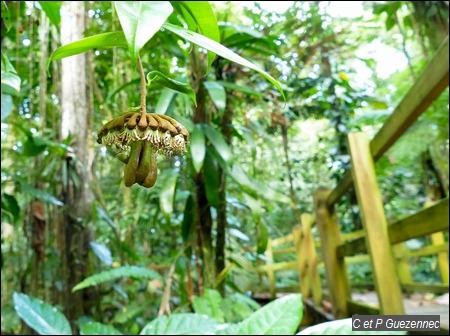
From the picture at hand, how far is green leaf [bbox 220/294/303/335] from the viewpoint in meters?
0.99

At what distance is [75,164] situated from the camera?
5.63ft

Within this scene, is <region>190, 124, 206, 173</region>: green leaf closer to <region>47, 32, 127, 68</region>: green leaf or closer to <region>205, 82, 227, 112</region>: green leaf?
<region>205, 82, 227, 112</region>: green leaf

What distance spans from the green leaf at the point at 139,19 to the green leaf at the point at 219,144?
0.93m

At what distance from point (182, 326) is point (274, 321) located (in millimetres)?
227

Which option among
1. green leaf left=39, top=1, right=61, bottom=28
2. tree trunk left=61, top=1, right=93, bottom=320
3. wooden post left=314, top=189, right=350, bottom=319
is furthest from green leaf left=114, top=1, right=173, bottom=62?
wooden post left=314, top=189, right=350, bottom=319

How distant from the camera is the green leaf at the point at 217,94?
118 cm

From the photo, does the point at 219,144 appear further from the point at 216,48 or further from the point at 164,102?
the point at 216,48

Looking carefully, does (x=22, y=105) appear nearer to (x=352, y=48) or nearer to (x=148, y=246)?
(x=148, y=246)

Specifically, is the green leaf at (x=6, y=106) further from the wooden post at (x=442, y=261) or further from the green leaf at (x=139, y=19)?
the wooden post at (x=442, y=261)

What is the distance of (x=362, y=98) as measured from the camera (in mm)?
3092

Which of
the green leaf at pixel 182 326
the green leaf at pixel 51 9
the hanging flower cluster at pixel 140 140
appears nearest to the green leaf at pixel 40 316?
the green leaf at pixel 182 326

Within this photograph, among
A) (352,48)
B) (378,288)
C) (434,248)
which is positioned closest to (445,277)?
(434,248)

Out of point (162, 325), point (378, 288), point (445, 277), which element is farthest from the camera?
point (445, 277)

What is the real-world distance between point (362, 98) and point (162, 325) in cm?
248
